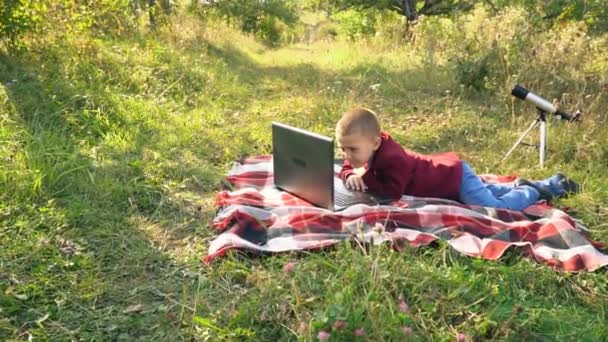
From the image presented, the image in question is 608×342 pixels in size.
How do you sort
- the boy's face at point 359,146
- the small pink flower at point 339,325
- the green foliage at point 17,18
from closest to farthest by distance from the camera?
the small pink flower at point 339,325 < the boy's face at point 359,146 < the green foliage at point 17,18

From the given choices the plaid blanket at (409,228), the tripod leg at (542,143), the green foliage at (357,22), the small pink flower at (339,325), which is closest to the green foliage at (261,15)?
the green foliage at (357,22)

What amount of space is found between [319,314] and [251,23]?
55.5 feet

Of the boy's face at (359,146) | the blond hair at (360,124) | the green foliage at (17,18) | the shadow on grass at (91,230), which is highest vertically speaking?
the green foliage at (17,18)

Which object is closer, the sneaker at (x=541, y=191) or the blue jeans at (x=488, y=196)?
the blue jeans at (x=488, y=196)

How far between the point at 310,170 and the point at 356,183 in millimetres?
400

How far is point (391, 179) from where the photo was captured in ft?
11.7

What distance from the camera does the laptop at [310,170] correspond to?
3.38m

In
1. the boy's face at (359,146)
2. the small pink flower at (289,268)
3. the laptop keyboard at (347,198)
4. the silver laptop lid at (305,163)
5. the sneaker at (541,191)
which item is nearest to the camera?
the small pink flower at (289,268)

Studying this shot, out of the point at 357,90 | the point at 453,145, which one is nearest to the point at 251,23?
the point at 357,90

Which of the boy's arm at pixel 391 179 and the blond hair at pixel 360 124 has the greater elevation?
the blond hair at pixel 360 124

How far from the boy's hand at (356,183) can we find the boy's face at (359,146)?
0.18 m

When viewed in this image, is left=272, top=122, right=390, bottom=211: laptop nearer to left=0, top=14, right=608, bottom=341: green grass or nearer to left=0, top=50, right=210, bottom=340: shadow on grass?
left=0, top=14, right=608, bottom=341: green grass

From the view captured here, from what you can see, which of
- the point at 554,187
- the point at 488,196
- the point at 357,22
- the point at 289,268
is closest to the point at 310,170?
the point at 289,268

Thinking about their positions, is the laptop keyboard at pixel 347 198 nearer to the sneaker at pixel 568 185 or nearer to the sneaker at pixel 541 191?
the sneaker at pixel 541 191
